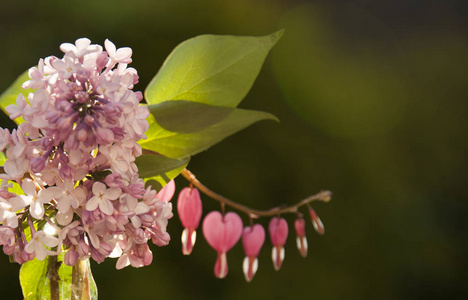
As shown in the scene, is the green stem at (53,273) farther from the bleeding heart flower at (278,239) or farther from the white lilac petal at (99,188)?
the bleeding heart flower at (278,239)

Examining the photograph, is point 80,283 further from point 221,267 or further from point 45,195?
point 221,267

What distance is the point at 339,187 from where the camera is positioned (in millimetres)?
1472

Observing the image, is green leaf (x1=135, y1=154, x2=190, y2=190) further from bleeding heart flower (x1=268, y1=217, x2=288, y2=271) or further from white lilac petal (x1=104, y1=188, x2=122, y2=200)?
bleeding heart flower (x1=268, y1=217, x2=288, y2=271)

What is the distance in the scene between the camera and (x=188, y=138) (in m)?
0.41

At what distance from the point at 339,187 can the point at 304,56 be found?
0.39 meters

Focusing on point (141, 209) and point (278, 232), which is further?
point (278, 232)

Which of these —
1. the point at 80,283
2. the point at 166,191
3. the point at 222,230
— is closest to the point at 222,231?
the point at 222,230

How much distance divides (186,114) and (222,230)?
214 mm

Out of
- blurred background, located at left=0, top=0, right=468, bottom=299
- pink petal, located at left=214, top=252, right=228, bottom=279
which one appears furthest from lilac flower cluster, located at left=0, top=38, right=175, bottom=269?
blurred background, located at left=0, top=0, right=468, bottom=299

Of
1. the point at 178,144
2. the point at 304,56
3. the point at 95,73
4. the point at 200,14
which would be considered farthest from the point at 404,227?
the point at 95,73

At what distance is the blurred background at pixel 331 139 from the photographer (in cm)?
130

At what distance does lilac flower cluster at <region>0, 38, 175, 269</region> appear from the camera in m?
0.29

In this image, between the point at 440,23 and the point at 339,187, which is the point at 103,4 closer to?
the point at 339,187

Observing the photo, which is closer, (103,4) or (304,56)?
(103,4)
